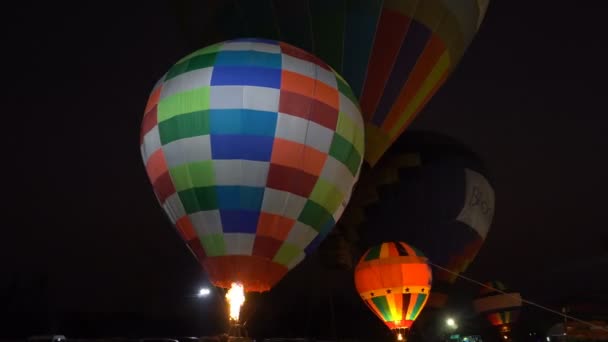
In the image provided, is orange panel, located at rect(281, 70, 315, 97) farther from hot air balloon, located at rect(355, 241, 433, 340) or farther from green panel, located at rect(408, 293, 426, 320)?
green panel, located at rect(408, 293, 426, 320)

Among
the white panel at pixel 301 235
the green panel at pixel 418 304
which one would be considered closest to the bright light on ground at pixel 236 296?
the white panel at pixel 301 235

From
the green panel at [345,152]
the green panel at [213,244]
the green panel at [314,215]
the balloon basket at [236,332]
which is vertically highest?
the green panel at [345,152]

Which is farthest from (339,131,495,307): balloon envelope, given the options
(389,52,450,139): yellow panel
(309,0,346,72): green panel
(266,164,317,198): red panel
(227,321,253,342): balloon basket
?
(227,321,253,342): balloon basket

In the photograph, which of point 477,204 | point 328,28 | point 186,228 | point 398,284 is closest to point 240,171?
point 186,228

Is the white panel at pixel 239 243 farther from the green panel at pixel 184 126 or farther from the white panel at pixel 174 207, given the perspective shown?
the green panel at pixel 184 126

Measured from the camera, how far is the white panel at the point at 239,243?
237 inches

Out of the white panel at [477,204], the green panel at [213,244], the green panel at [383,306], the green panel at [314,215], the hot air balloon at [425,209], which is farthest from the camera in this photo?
the white panel at [477,204]

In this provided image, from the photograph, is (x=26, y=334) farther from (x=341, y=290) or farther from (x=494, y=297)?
(x=494, y=297)

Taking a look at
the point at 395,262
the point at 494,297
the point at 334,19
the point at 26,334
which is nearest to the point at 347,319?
the point at 494,297

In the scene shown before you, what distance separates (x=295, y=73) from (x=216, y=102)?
3.47 feet

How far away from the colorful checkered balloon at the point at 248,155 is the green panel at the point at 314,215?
0.02 metres

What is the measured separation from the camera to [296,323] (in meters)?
29.4

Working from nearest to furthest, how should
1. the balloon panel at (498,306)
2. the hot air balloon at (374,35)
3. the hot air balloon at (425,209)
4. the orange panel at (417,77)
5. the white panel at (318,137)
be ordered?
1. the white panel at (318,137)
2. the hot air balloon at (374,35)
3. the orange panel at (417,77)
4. the hot air balloon at (425,209)
5. the balloon panel at (498,306)

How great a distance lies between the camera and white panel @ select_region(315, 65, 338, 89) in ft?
21.4
